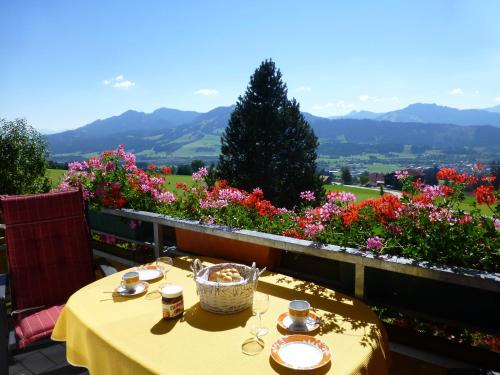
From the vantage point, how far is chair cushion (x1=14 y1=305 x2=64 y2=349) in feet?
6.65

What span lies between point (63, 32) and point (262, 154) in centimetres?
1558

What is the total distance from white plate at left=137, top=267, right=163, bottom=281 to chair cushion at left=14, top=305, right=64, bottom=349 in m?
0.68

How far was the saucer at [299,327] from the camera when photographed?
1.38 m

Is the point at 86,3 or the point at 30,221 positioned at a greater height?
the point at 86,3

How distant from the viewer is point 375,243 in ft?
5.97

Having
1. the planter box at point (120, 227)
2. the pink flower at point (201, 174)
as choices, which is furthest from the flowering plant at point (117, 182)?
the pink flower at point (201, 174)

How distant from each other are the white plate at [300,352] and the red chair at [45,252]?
4.78 feet

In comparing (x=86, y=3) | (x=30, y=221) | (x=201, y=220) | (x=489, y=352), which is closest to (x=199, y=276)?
(x=201, y=220)

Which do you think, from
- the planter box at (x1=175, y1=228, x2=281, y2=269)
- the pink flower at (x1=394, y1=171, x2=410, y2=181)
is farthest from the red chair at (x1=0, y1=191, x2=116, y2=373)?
the pink flower at (x1=394, y1=171, x2=410, y2=181)

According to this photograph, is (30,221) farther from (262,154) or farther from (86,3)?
(262,154)

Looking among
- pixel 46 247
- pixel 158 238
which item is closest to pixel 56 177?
pixel 46 247

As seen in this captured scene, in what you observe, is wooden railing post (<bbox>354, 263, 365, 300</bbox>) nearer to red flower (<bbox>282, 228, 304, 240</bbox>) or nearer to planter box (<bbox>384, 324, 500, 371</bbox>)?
planter box (<bbox>384, 324, 500, 371</bbox>)

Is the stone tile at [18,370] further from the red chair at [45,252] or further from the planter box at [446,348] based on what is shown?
the planter box at [446,348]

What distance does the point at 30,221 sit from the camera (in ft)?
8.42
